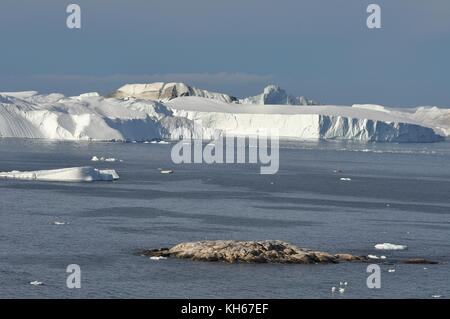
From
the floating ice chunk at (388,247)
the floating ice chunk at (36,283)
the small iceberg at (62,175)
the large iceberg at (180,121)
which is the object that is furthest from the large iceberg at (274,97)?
the floating ice chunk at (36,283)

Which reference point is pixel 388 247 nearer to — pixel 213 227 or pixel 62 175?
pixel 213 227

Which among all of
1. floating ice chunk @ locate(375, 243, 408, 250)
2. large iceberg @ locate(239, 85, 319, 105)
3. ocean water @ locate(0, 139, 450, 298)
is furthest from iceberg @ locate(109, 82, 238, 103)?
floating ice chunk @ locate(375, 243, 408, 250)

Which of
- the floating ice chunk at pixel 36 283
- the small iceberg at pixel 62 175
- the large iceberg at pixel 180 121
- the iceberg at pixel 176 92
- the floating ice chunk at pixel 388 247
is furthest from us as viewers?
the iceberg at pixel 176 92

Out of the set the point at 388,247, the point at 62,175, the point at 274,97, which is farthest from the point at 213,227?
the point at 274,97

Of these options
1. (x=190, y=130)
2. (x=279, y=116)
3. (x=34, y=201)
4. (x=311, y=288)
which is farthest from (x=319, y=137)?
(x=311, y=288)

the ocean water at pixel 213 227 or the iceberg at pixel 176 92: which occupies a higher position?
the iceberg at pixel 176 92

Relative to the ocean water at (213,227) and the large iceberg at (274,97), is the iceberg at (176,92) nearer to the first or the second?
the large iceberg at (274,97)

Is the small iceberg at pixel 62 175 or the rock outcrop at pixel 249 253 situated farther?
the small iceberg at pixel 62 175

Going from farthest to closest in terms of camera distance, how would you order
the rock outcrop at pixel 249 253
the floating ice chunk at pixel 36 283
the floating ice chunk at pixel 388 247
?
1. the floating ice chunk at pixel 388 247
2. the rock outcrop at pixel 249 253
3. the floating ice chunk at pixel 36 283
